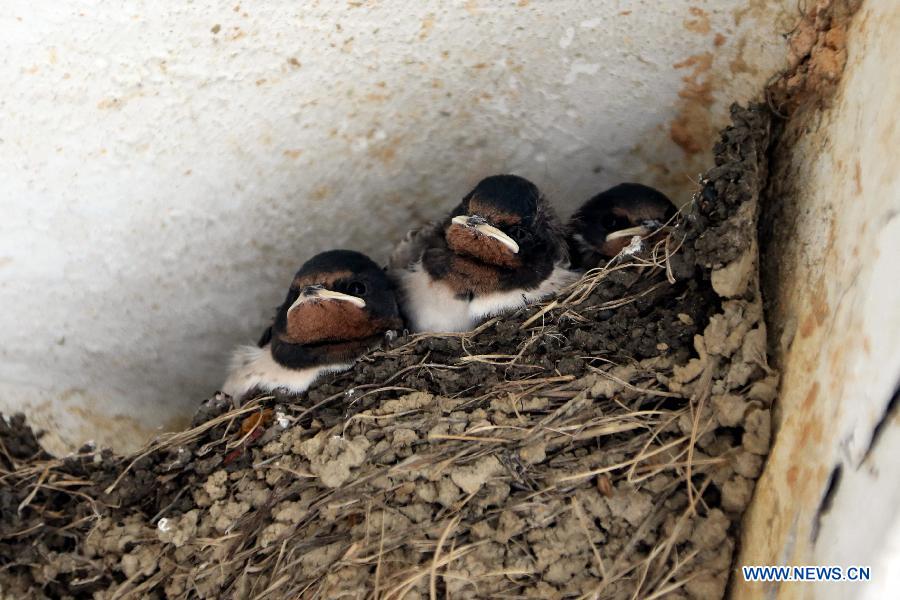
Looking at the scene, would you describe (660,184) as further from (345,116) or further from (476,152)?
(345,116)

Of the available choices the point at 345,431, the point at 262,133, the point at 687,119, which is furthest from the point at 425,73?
the point at 345,431

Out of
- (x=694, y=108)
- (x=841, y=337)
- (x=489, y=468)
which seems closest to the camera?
(x=841, y=337)

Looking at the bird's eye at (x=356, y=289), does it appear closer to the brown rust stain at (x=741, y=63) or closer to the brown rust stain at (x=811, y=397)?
the brown rust stain at (x=741, y=63)

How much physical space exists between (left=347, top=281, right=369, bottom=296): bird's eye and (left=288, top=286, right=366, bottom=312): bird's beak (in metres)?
0.11

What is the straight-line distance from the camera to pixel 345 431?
2.85 metres

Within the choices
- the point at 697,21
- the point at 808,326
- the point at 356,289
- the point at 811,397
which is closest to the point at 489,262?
the point at 356,289

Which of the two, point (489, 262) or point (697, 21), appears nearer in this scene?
point (697, 21)

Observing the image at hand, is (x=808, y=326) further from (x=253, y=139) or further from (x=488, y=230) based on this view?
(x=253, y=139)

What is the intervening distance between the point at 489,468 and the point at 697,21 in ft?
5.11

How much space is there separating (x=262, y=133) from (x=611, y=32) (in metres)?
1.18

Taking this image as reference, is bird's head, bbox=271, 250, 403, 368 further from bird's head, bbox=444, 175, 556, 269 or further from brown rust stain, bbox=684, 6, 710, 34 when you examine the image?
brown rust stain, bbox=684, 6, 710, 34

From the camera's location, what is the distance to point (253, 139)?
3287 millimetres

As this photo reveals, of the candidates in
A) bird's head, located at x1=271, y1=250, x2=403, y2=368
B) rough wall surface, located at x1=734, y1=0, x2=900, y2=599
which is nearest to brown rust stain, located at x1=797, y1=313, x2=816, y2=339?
rough wall surface, located at x1=734, y1=0, x2=900, y2=599

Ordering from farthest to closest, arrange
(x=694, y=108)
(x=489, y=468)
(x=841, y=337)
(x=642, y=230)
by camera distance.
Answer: (x=694, y=108) < (x=642, y=230) < (x=489, y=468) < (x=841, y=337)
